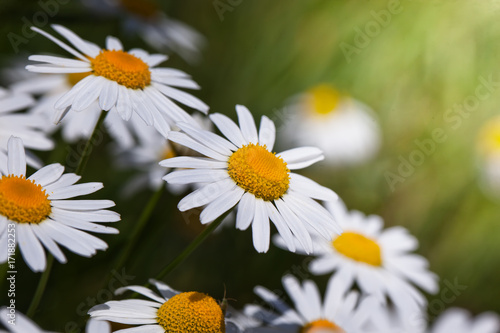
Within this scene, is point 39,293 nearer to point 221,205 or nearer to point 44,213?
point 44,213

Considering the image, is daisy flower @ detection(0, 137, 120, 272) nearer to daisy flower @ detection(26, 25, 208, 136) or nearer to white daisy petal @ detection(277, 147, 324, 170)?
daisy flower @ detection(26, 25, 208, 136)

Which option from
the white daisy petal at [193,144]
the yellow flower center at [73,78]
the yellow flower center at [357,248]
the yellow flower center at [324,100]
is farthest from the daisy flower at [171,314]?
the yellow flower center at [324,100]

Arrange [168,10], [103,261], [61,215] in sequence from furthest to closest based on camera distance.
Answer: [168,10], [103,261], [61,215]

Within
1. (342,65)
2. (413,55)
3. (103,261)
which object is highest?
(413,55)

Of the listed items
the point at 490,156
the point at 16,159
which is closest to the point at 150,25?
the point at 16,159

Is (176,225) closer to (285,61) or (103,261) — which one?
(103,261)

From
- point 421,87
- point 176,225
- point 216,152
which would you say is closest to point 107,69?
point 216,152
